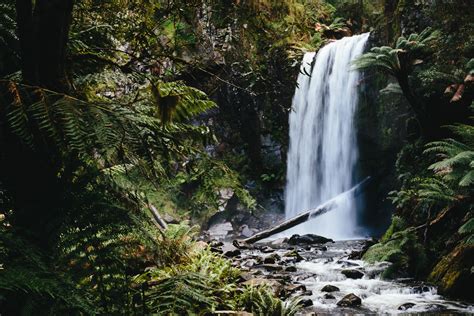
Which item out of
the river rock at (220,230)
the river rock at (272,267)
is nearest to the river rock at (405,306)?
the river rock at (272,267)

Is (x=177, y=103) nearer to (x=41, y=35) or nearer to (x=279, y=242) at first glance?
(x=41, y=35)

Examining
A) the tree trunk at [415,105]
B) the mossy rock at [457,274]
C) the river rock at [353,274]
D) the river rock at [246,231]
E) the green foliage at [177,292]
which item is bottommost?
the river rock at [246,231]

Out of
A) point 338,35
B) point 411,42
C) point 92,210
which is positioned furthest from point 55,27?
point 338,35

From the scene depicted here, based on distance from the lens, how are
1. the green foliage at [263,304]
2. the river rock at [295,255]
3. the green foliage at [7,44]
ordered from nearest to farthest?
the green foliage at [7,44]
the green foliage at [263,304]
the river rock at [295,255]

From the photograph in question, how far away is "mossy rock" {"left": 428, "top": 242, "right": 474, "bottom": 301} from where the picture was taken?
19.4 feet

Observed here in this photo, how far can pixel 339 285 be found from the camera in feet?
23.1

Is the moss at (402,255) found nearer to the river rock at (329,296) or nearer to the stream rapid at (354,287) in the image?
the stream rapid at (354,287)

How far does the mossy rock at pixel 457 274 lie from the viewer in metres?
5.93

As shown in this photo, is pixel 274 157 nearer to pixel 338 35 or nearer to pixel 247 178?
pixel 247 178

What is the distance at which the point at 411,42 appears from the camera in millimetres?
10133

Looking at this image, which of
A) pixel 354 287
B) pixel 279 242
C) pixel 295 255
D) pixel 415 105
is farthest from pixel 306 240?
pixel 354 287

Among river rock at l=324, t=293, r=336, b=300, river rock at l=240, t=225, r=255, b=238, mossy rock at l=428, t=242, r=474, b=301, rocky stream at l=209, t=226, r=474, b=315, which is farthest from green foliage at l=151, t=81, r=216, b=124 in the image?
river rock at l=240, t=225, r=255, b=238

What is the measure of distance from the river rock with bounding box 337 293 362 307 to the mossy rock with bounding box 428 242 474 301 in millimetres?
1219

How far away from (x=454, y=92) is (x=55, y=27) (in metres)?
9.38
